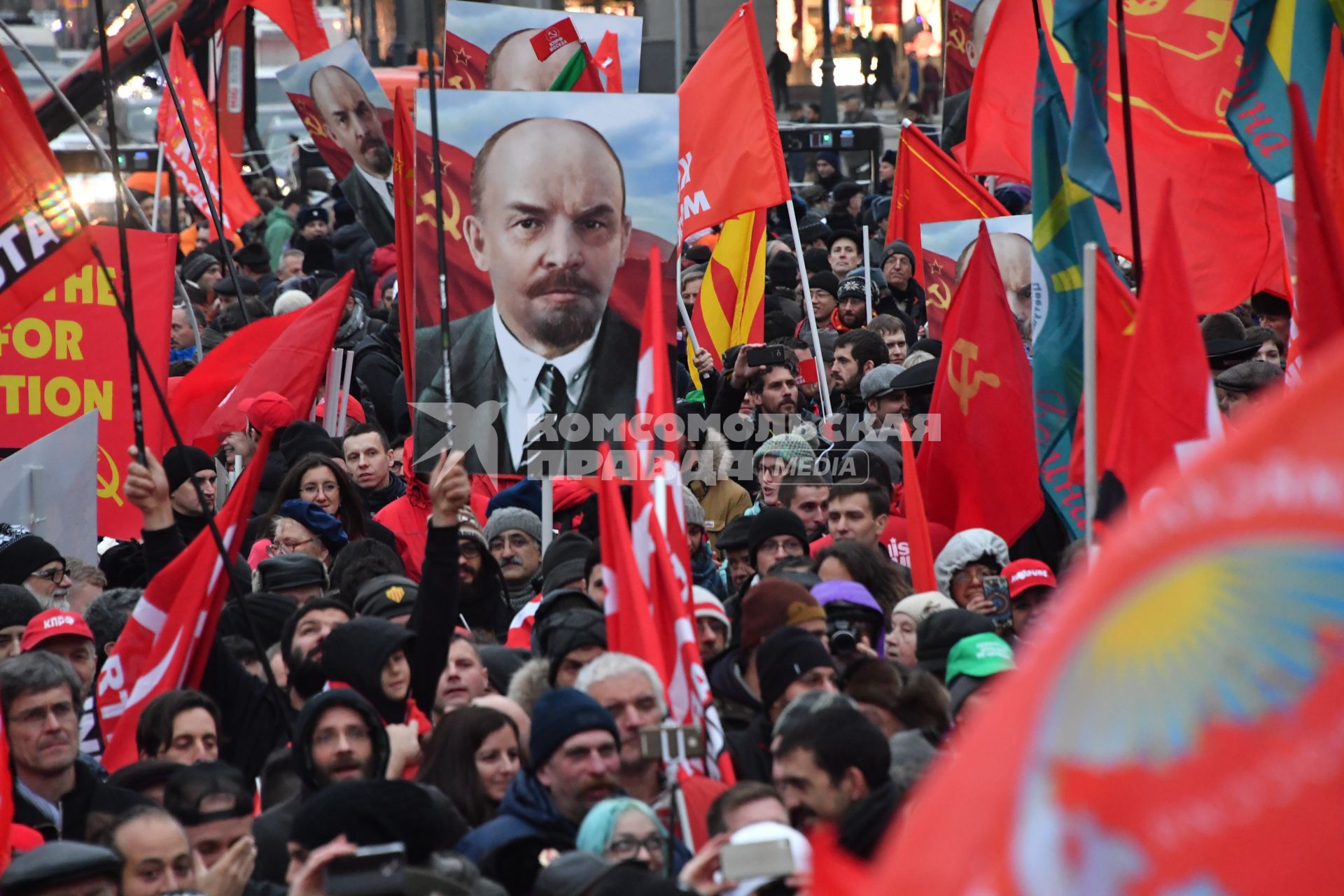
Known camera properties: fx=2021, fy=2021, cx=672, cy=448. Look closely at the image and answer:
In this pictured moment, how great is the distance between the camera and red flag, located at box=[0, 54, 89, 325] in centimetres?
611

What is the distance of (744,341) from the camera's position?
10.4m

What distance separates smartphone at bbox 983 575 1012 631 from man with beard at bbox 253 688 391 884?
6.82 feet

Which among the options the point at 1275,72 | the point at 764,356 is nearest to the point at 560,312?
the point at 764,356

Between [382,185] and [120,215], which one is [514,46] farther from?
[120,215]

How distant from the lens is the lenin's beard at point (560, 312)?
6.86 metres

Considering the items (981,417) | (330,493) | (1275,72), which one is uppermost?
(1275,72)

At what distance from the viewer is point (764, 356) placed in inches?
341

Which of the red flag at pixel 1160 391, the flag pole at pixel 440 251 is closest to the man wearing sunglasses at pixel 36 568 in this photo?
the flag pole at pixel 440 251

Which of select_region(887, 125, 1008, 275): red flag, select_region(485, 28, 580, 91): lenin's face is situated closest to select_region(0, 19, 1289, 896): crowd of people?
select_region(485, 28, 580, 91): lenin's face

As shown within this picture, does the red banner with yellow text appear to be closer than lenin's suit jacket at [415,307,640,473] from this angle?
No

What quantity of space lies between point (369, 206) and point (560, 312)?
696 cm

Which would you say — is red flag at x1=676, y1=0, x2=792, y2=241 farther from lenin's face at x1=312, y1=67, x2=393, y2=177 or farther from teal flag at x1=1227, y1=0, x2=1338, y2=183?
lenin's face at x1=312, y1=67, x2=393, y2=177

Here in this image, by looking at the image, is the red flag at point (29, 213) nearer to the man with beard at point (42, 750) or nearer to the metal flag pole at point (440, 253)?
the metal flag pole at point (440, 253)

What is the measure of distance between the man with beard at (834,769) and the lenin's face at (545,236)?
2913mm
